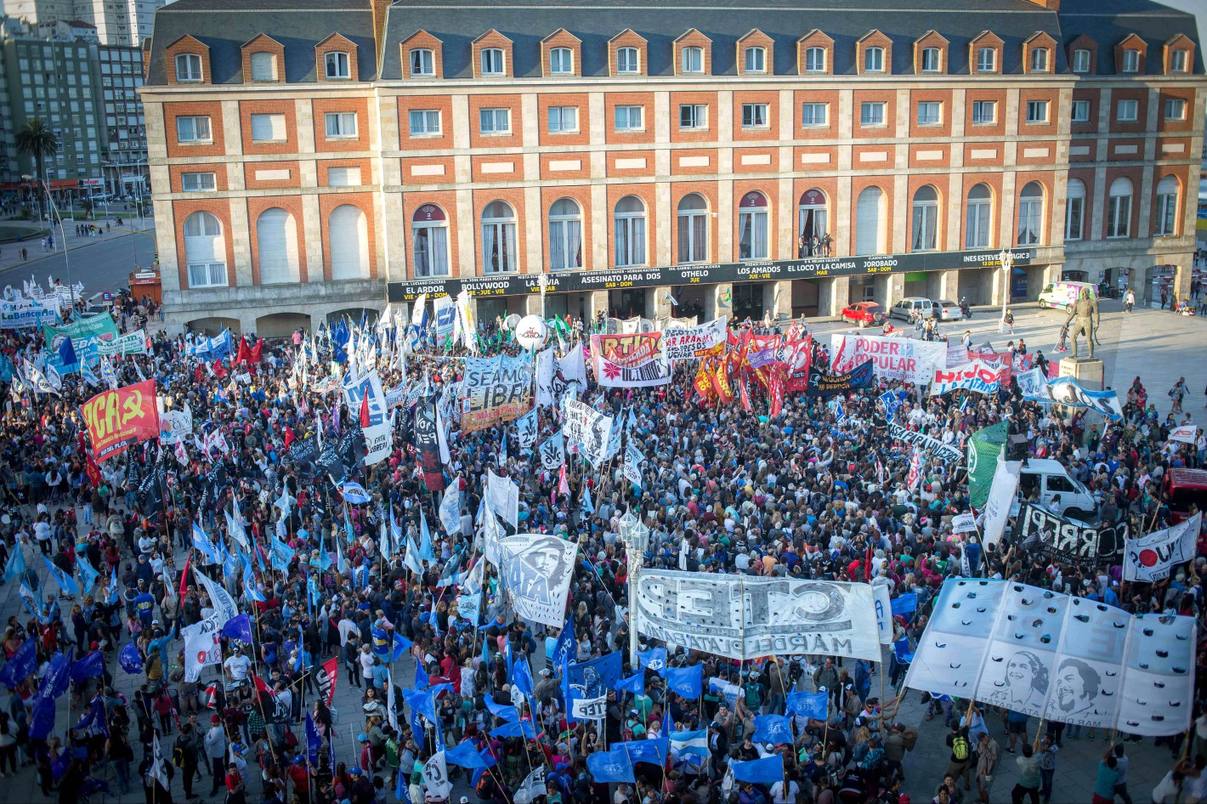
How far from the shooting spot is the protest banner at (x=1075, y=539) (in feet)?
62.0

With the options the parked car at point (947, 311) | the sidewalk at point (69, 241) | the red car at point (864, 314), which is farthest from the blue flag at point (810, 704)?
the sidewalk at point (69, 241)

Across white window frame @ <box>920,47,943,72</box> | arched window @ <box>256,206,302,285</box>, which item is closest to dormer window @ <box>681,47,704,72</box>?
white window frame @ <box>920,47,943,72</box>

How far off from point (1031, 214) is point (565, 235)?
991 inches

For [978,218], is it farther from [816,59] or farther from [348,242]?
[348,242]

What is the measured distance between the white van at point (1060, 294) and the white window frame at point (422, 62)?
3267 centimetres

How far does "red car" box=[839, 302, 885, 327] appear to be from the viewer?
5266cm

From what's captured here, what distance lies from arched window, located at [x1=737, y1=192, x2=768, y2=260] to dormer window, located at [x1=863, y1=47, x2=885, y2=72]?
812 centimetres

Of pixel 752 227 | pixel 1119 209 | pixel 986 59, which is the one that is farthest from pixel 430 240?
pixel 1119 209

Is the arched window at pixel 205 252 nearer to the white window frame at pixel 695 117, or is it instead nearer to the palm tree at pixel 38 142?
the white window frame at pixel 695 117

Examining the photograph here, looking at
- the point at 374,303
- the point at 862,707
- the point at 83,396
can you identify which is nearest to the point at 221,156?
the point at 374,303

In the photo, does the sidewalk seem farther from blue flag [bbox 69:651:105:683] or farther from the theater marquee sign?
blue flag [bbox 69:651:105:683]

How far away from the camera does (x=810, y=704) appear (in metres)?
14.7

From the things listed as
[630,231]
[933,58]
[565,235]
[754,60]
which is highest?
[933,58]

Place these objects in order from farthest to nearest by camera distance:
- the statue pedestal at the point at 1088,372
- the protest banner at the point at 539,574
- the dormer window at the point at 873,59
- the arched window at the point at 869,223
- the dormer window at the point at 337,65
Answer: the arched window at the point at 869,223, the dormer window at the point at 873,59, the dormer window at the point at 337,65, the statue pedestal at the point at 1088,372, the protest banner at the point at 539,574
